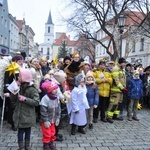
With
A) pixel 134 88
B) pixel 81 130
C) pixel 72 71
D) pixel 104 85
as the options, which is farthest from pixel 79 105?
pixel 134 88

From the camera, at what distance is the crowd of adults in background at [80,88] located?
621 centimetres

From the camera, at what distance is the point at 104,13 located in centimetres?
2514

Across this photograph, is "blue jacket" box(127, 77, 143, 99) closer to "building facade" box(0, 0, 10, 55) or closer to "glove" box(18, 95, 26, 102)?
"glove" box(18, 95, 26, 102)

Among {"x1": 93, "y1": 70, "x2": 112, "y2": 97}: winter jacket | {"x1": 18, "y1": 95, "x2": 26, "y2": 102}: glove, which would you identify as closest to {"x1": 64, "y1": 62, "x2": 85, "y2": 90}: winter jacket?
{"x1": 93, "y1": 70, "x2": 112, "y2": 97}: winter jacket

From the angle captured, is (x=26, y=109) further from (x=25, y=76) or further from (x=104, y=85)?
(x=104, y=85)

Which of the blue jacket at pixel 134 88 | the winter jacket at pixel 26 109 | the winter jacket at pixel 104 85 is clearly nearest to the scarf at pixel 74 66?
the winter jacket at pixel 104 85

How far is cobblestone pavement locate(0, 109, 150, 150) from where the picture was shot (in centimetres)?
545

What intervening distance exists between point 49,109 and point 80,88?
157cm

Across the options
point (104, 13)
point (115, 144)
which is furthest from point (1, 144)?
point (104, 13)

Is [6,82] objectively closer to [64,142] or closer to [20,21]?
[64,142]

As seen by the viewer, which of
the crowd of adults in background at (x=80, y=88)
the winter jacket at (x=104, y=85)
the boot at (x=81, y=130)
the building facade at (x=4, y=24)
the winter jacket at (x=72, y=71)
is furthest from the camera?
the building facade at (x=4, y=24)

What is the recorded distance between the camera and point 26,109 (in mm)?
4844

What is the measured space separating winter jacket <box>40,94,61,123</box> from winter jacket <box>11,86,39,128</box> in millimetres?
254

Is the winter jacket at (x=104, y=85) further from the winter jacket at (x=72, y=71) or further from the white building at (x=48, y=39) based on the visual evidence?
the white building at (x=48, y=39)
